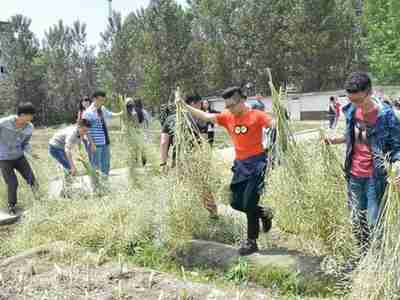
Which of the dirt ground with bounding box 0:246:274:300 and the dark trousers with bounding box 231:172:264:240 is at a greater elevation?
the dark trousers with bounding box 231:172:264:240

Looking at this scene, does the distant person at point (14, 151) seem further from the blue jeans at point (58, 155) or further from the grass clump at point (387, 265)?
the grass clump at point (387, 265)

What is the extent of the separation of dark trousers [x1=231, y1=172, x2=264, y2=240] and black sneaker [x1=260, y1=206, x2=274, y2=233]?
0.05m

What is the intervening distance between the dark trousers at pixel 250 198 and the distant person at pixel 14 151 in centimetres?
291

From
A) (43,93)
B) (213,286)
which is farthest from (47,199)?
(43,93)

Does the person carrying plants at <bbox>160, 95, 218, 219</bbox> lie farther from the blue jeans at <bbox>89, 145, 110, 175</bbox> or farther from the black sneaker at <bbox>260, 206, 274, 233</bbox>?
the blue jeans at <bbox>89, 145, 110, 175</bbox>

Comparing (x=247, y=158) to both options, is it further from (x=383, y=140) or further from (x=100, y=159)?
(x=100, y=159)

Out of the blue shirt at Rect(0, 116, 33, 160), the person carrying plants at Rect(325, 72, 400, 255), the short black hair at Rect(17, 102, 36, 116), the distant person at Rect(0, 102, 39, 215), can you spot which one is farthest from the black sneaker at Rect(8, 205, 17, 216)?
the person carrying plants at Rect(325, 72, 400, 255)

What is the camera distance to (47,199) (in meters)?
5.76

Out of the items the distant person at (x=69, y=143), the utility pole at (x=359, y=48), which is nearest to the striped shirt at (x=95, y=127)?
the distant person at (x=69, y=143)

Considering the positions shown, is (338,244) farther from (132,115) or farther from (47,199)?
(132,115)

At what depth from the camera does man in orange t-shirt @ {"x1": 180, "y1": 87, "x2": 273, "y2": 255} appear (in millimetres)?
4305

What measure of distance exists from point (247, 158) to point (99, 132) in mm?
3192

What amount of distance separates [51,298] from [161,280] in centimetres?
80

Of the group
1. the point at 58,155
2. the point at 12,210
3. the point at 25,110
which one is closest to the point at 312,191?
the point at 25,110
